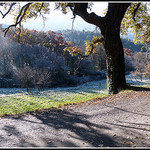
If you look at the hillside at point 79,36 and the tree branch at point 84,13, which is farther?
the hillside at point 79,36

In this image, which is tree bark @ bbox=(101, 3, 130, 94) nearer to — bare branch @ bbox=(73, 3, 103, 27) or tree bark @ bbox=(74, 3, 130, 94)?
tree bark @ bbox=(74, 3, 130, 94)

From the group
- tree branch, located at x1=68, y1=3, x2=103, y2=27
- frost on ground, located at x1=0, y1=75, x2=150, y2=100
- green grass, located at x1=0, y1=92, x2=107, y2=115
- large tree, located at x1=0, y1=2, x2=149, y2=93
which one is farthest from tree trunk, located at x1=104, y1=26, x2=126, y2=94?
frost on ground, located at x1=0, y1=75, x2=150, y2=100

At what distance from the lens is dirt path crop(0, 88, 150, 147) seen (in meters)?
3.88

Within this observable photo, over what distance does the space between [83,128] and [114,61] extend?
232 inches

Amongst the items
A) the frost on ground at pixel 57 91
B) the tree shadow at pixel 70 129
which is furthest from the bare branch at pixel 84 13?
the frost on ground at pixel 57 91

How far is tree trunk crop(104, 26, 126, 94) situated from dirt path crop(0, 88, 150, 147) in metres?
3.14

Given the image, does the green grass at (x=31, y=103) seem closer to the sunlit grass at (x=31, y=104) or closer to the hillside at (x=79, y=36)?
the sunlit grass at (x=31, y=104)

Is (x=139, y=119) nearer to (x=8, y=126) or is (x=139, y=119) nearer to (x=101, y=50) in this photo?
(x=8, y=126)

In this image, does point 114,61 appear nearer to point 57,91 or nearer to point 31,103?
point 31,103

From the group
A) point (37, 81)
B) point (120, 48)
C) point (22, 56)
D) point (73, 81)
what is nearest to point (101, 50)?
point (73, 81)

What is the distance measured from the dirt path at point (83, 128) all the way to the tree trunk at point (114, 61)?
3.14m

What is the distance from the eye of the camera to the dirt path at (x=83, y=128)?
388 cm

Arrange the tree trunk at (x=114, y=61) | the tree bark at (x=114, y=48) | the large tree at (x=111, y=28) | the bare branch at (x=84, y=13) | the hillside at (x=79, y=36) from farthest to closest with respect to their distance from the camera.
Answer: the hillside at (x=79, y=36), the tree trunk at (x=114, y=61), the tree bark at (x=114, y=48), the large tree at (x=111, y=28), the bare branch at (x=84, y=13)

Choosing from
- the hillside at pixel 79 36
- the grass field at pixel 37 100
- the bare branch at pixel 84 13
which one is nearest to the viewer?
the bare branch at pixel 84 13
